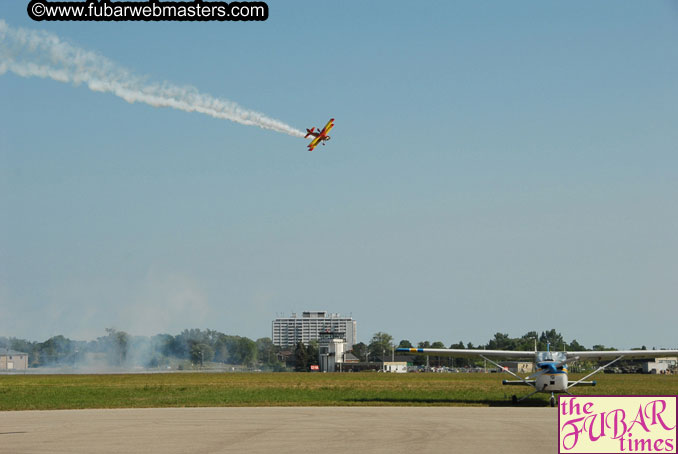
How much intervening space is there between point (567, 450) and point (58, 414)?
2441 centimetres

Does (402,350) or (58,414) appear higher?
(402,350)

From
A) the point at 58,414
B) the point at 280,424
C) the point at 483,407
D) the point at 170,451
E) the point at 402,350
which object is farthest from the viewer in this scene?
the point at 402,350

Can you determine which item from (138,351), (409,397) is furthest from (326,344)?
(409,397)

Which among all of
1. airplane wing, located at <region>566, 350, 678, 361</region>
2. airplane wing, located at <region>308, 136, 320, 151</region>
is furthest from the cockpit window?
airplane wing, located at <region>308, 136, 320, 151</region>

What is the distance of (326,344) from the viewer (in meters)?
172

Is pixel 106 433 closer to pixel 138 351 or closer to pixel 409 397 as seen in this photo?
pixel 409 397

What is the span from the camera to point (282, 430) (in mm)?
24672

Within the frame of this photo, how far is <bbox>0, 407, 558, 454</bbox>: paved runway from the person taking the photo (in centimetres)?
2027

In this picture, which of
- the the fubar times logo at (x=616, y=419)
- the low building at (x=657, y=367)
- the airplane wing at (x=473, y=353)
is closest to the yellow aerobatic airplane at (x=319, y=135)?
the airplane wing at (x=473, y=353)

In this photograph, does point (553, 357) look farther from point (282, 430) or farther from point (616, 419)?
point (616, 419)

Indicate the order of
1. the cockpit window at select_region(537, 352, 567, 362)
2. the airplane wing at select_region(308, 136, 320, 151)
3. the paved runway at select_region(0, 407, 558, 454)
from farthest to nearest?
the airplane wing at select_region(308, 136, 320, 151), the cockpit window at select_region(537, 352, 567, 362), the paved runway at select_region(0, 407, 558, 454)

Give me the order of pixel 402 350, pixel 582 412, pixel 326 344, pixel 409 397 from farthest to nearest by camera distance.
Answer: pixel 326 344, pixel 409 397, pixel 402 350, pixel 582 412

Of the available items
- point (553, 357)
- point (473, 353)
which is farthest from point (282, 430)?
point (473, 353)

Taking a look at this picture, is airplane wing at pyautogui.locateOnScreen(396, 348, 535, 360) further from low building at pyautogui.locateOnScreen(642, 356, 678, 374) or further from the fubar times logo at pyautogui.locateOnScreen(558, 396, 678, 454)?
low building at pyautogui.locateOnScreen(642, 356, 678, 374)
